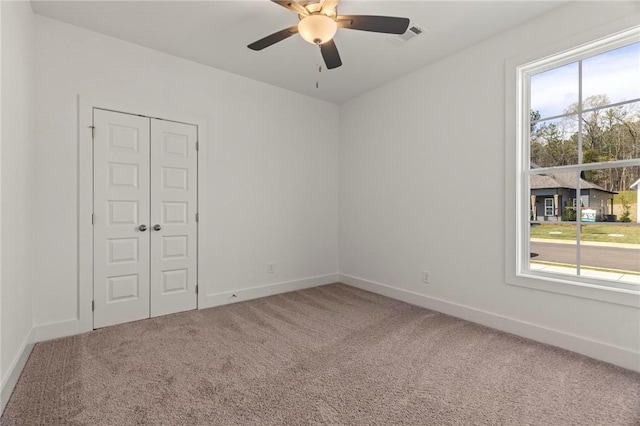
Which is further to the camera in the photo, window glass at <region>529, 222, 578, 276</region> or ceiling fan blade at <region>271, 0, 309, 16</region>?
window glass at <region>529, 222, 578, 276</region>

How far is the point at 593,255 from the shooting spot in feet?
8.21

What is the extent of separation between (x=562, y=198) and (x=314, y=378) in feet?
8.41

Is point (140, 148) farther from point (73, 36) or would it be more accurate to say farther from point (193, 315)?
point (193, 315)

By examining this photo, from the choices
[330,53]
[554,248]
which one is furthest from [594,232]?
[330,53]

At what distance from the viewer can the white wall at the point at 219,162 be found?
108 inches

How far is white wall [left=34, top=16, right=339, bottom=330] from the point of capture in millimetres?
2732

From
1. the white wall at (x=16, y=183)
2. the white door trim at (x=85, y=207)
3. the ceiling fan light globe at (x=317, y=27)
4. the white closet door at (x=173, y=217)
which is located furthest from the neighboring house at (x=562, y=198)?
the white door trim at (x=85, y=207)

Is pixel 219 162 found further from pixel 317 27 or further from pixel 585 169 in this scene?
pixel 585 169

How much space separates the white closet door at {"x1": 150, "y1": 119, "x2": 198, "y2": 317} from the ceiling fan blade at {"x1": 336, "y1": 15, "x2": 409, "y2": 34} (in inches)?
84.3

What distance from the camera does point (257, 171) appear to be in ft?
13.2

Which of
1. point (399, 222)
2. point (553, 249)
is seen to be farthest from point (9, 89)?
point (553, 249)

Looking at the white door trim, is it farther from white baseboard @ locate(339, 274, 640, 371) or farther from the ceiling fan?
white baseboard @ locate(339, 274, 640, 371)

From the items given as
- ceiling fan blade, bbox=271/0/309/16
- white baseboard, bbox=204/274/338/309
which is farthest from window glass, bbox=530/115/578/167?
white baseboard, bbox=204/274/338/309

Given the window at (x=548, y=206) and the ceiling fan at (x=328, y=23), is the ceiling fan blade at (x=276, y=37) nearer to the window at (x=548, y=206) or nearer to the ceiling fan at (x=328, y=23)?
the ceiling fan at (x=328, y=23)
